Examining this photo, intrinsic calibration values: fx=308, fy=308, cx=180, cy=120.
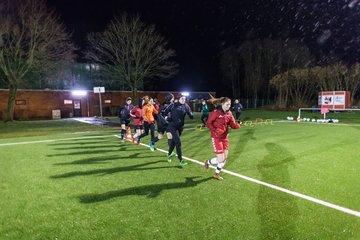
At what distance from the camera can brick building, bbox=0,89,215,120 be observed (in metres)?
38.2

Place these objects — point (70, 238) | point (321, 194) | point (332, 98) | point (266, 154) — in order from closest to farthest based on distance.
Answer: point (70, 238), point (321, 194), point (266, 154), point (332, 98)

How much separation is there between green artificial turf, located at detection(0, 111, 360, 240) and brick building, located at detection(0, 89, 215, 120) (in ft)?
96.8

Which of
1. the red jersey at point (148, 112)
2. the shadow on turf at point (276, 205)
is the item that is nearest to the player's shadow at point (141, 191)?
the shadow on turf at point (276, 205)

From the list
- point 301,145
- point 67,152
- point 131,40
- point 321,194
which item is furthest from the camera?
point 131,40

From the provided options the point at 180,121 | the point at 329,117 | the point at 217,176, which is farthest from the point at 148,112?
the point at 329,117

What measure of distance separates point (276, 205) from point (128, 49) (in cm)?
3730

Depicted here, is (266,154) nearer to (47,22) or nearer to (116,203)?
(116,203)

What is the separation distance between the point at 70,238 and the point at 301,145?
11179 mm

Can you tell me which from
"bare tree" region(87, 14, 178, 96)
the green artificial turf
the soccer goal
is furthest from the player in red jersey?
"bare tree" region(87, 14, 178, 96)

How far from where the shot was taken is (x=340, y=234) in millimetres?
4559

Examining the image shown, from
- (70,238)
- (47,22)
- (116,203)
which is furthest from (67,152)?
(47,22)

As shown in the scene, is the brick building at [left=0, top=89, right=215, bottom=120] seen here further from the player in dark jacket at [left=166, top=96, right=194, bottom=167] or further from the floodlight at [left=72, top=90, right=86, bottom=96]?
the player in dark jacket at [left=166, top=96, right=194, bottom=167]

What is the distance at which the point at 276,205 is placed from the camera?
5844 mm

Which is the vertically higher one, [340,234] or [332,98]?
[332,98]
